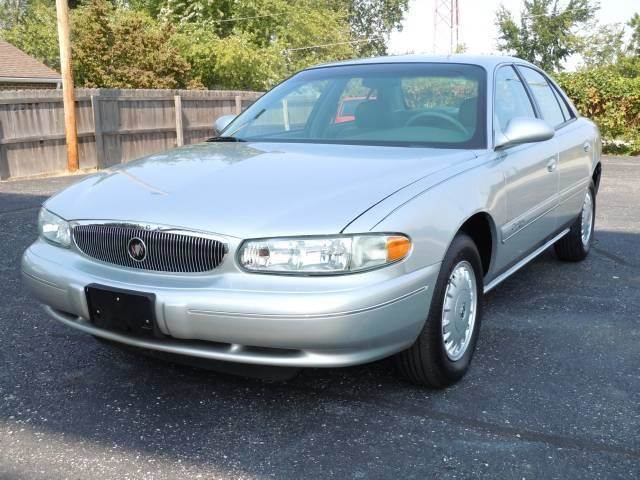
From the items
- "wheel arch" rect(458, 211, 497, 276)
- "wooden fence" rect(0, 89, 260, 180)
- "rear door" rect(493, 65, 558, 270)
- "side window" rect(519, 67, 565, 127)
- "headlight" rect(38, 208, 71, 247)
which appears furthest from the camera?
"wooden fence" rect(0, 89, 260, 180)

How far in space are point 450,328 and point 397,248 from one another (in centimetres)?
71

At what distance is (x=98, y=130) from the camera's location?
47.0ft

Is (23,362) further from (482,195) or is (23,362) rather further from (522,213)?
(522,213)

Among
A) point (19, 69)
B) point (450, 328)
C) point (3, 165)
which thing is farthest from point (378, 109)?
point (19, 69)

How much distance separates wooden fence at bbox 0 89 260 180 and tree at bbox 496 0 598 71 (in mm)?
52800

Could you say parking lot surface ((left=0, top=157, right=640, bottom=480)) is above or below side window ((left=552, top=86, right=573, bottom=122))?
below

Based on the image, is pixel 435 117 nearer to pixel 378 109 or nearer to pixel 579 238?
pixel 378 109

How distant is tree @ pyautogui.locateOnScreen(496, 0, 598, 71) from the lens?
208 ft

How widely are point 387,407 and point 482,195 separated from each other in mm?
1106

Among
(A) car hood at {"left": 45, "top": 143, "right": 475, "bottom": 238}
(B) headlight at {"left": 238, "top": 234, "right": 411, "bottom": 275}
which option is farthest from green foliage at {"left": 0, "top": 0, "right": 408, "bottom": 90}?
(B) headlight at {"left": 238, "top": 234, "right": 411, "bottom": 275}

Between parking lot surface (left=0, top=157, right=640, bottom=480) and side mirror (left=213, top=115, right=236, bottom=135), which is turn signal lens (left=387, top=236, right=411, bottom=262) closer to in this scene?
parking lot surface (left=0, top=157, right=640, bottom=480)

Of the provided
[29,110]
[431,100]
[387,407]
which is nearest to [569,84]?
[29,110]

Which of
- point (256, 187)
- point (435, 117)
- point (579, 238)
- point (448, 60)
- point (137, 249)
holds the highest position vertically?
point (448, 60)

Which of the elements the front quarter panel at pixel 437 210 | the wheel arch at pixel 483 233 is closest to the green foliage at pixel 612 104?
the wheel arch at pixel 483 233
